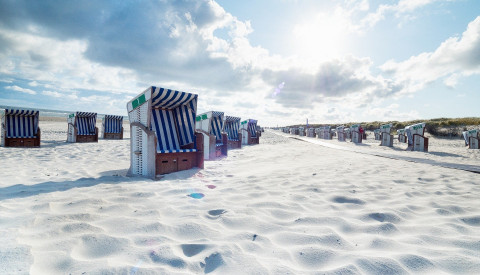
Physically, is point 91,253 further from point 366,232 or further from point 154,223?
point 366,232

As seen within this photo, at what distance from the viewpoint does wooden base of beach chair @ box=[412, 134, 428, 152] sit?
39.0ft

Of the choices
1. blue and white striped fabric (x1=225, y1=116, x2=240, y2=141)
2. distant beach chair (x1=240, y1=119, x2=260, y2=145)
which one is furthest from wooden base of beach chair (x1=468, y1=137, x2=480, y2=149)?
blue and white striped fabric (x1=225, y1=116, x2=240, y2=141)

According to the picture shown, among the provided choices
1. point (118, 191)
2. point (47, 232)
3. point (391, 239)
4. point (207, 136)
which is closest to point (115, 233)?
point (47, 232)

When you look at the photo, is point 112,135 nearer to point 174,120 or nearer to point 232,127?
point 232,127

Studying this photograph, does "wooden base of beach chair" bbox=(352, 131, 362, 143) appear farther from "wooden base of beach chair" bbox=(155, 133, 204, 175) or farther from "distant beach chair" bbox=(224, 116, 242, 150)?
"wooden base of beach chair" bbox=(155, 133, 204, 175)

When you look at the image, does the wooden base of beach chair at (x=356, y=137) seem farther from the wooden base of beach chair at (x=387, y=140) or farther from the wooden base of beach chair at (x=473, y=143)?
the wooden base of beach chair at (x=473, y=143)

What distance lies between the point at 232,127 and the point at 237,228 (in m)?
11.5

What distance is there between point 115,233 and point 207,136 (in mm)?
6143

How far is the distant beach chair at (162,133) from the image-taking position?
4699 mm

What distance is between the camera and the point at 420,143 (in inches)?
476

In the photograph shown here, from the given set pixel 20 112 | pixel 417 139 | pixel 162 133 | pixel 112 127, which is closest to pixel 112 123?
pixel 112 127

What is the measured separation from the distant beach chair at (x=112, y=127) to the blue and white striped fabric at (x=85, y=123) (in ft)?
6.67

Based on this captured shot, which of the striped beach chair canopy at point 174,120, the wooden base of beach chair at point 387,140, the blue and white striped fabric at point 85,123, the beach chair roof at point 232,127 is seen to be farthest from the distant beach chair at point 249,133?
the striped beach chair canopy at point 174,120

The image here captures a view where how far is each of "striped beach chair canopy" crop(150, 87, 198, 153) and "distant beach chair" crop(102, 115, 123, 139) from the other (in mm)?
12124
